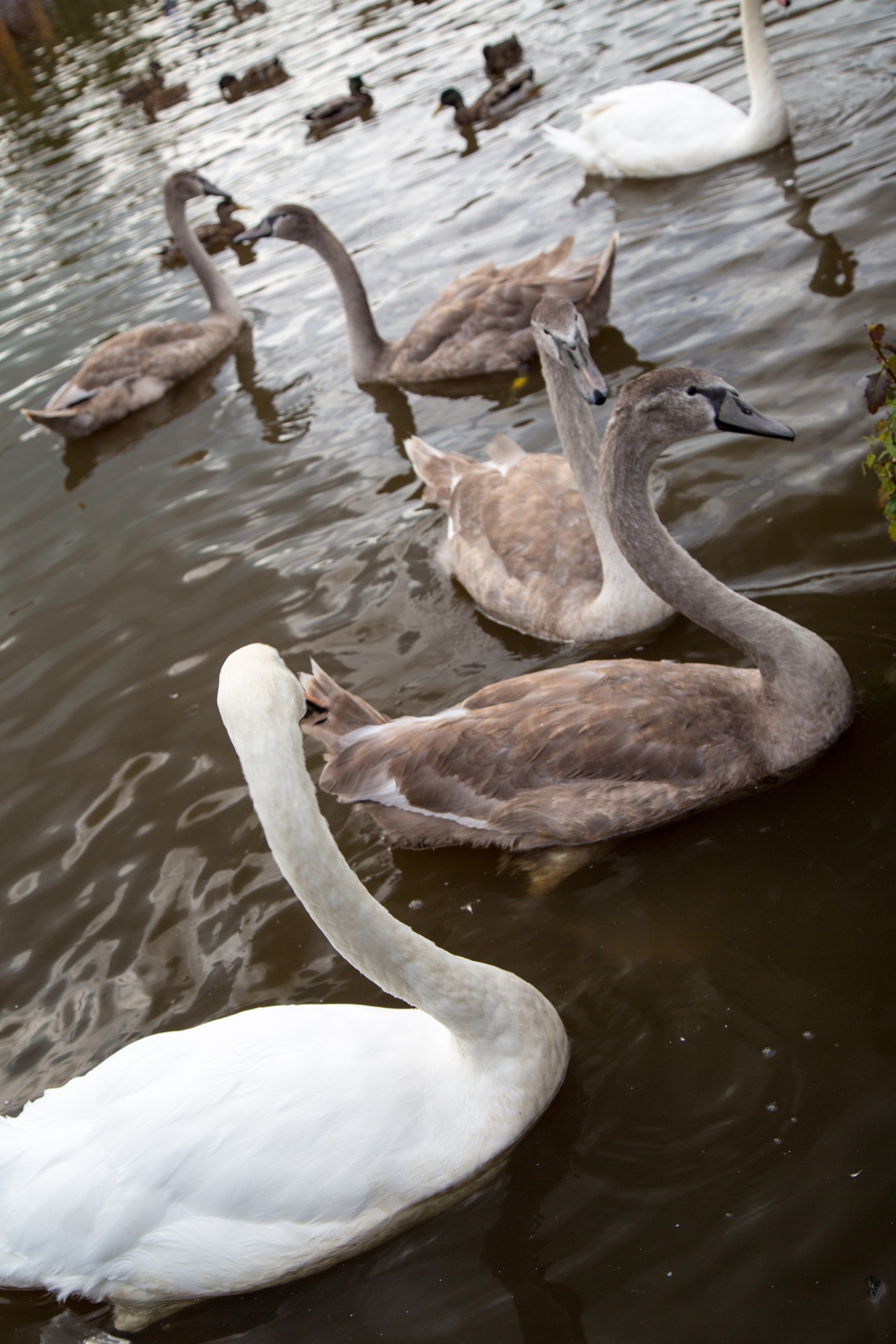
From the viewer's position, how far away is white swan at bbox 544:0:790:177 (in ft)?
32.3

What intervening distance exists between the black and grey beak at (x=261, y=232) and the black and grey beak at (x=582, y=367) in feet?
15.7

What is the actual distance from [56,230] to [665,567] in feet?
46.8

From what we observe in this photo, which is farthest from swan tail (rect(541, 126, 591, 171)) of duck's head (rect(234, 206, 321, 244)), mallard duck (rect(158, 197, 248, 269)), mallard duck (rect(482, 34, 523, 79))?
mallard duck (rect(158, 197, 248, 269))

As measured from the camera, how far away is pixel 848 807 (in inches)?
175

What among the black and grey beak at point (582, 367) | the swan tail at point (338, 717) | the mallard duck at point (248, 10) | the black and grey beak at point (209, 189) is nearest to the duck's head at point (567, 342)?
the black and grey beak at point (582, 367)

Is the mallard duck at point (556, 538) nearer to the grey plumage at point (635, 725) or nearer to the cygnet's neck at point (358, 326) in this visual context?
the grey plumage at point (635, 725)

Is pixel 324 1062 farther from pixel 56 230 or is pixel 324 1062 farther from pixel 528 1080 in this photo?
pixel 56 230

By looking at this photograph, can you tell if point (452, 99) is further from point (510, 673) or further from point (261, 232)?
point (510, 673)

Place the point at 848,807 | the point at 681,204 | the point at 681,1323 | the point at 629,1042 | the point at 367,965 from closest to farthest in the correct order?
the point at 681,1323 → the point at 367,965 → the point at 629,1042 → the point at 848,807 → the point at 681,204

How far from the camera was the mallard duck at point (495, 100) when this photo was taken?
13.6m

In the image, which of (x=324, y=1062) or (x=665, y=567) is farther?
(x=665, y=567)

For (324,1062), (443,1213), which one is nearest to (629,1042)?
(443,1213)

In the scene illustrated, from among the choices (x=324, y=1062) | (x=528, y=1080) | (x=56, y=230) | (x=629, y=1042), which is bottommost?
(x=629, y=1042)

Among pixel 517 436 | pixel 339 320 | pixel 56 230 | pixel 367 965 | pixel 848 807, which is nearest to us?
pixel 367 965
